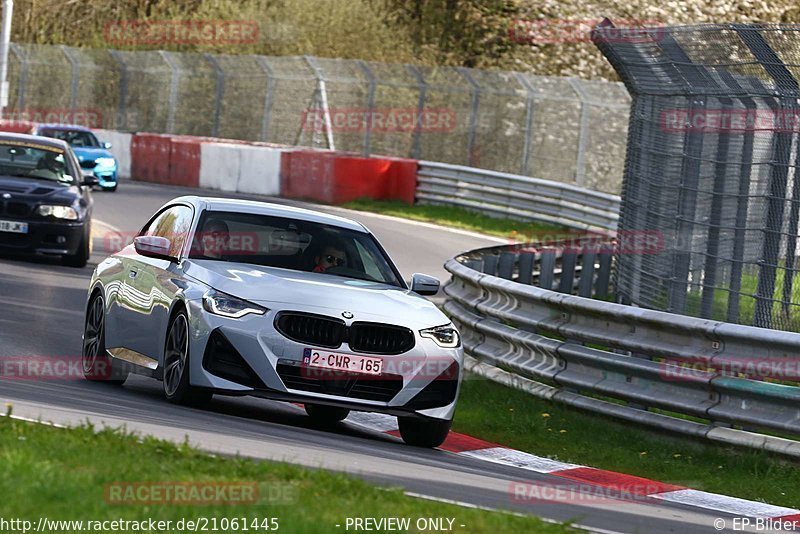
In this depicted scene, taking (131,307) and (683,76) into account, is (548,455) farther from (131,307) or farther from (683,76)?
(683,76)

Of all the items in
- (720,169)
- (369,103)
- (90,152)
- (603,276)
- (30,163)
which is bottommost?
(90,152)

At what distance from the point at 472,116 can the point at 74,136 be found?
26.8ft

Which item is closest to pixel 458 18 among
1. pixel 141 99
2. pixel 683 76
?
pixel 141 99

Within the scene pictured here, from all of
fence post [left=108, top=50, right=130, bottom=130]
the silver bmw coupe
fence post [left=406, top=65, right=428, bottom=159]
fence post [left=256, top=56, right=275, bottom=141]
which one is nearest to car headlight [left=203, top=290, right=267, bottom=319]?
the silver bmw coupe

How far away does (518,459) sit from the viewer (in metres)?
10.4

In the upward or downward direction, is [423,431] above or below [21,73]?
above

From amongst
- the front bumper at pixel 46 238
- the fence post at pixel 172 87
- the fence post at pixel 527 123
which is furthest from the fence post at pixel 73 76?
the front bumper at pixel 46 238

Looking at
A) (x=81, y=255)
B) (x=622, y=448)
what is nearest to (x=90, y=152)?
(x=81, y=255)

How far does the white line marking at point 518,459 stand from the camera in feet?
33.2

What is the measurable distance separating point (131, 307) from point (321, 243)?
1.34 metres

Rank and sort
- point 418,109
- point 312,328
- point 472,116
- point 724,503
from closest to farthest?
point 724,503 → point 312,328 → point 472,116 → point 418,109

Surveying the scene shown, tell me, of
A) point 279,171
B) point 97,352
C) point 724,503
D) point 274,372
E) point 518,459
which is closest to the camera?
point 724,503

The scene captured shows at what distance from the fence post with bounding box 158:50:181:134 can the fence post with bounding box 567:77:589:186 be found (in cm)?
1369

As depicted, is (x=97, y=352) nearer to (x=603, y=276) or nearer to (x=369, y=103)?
(x=603, y=276)
